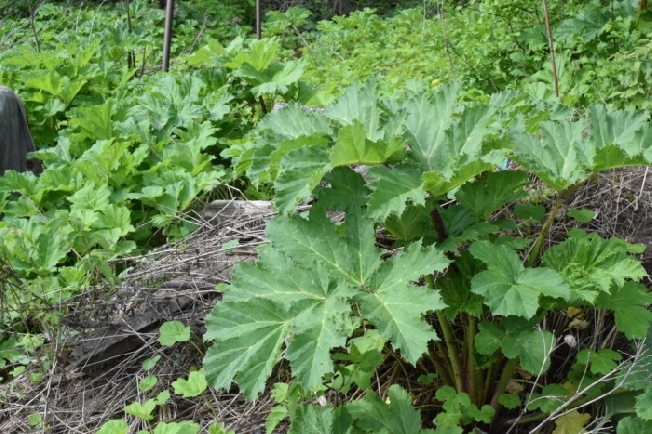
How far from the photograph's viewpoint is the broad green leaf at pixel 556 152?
78.9 inches

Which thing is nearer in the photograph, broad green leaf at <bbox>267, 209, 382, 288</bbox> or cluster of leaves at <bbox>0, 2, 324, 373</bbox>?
broad green leaf at <bbox>267, 209, 382, 288</bbox>

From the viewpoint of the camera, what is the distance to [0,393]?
2752 mm

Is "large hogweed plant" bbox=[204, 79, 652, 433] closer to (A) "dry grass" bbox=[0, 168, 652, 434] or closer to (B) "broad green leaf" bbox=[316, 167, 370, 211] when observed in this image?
(B) "broad green leaf" bbox=[316, 167, 370, 211]

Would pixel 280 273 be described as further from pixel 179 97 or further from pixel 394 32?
pixel 394 32

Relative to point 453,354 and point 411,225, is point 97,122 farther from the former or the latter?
point 453,354

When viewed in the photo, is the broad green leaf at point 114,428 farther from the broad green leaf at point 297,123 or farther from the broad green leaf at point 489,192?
the broad green leaf at point 489,192

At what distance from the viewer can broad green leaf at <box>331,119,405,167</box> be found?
189cm

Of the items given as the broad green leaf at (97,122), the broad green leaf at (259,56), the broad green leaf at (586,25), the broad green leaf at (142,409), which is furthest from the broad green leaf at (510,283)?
the broad green leaf at (586,25)

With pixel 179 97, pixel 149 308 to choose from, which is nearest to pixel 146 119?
pixel 179 97

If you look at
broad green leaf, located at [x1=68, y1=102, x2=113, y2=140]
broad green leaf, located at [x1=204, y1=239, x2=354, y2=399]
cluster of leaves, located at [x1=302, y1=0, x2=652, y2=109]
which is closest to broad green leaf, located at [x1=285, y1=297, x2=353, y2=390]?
broad green leaf, located at [x1=204, y1=239, x2=354, y2=399]

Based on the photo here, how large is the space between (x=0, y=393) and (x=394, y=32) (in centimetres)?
650

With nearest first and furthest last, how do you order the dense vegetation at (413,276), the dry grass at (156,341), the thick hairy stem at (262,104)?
the dense vegetation at (413,276)
the dry grass at (156,341)
the thick hairy stem at (262,104)

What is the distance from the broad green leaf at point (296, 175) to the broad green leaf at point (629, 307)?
35.4 inches

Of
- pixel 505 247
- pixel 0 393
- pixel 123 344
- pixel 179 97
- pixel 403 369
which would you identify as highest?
pixel 505 247
